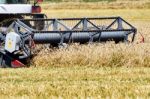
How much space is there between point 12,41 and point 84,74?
1.73m

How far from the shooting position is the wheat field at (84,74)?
6250 mm

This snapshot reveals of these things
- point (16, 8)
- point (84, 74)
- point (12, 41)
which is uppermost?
point (16, 8)

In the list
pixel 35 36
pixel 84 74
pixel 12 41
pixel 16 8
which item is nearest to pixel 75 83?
pixel 84 74

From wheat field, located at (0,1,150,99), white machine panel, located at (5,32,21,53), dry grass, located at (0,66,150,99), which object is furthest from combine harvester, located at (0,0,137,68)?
dry grass, located at (0,66,150,99)

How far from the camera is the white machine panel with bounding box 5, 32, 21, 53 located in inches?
357

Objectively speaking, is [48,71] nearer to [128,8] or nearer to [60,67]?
[60,67]

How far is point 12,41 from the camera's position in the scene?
9.08 meters

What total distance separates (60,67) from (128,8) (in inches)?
1226

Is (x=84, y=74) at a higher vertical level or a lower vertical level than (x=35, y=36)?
lower

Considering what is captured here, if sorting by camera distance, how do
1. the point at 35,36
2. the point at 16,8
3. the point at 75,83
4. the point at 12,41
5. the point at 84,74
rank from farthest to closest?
the point at 16,8
the point at 35,36
the point at 12,41
the point at 84,74
the point at 75,83

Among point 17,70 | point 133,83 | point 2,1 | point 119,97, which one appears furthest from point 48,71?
point 2,1

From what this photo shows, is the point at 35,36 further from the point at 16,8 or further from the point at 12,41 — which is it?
the point at 16,8

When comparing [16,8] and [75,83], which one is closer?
[75,83]

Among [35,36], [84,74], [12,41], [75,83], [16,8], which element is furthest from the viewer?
[16,8]
